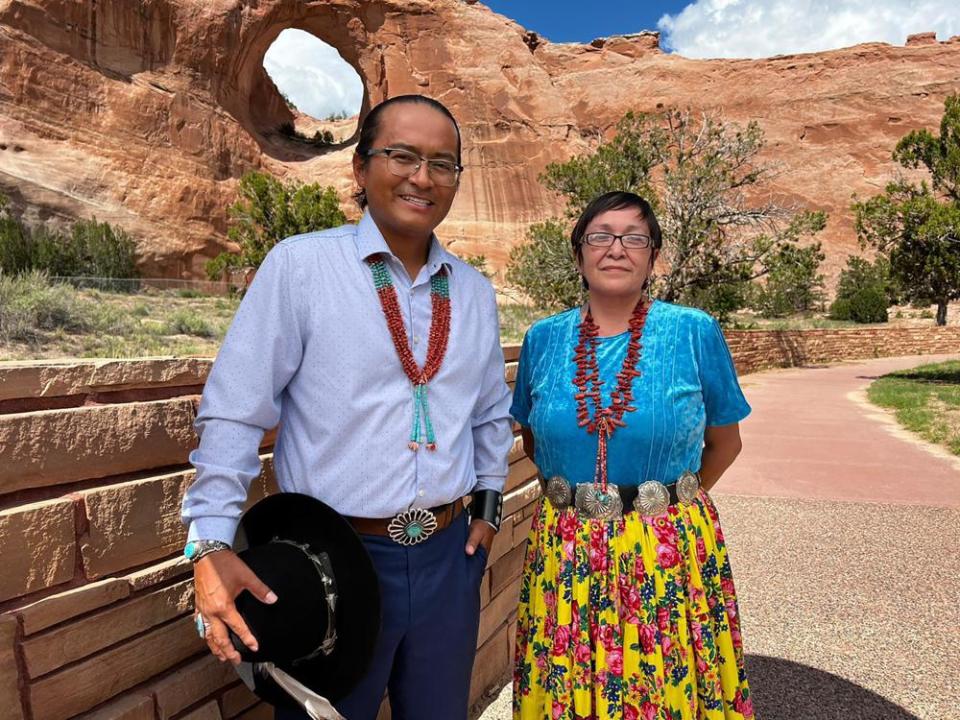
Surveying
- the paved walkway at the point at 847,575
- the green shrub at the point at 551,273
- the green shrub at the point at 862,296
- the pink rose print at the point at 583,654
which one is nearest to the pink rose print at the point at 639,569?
the pink rose print at the point at 583,654

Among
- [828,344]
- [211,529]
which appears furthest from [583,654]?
[828,344]

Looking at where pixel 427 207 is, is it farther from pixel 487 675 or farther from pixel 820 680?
pixel 820 680

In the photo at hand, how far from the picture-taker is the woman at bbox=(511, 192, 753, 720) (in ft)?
5.39

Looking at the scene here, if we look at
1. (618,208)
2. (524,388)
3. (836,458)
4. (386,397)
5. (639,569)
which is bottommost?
(836,458)

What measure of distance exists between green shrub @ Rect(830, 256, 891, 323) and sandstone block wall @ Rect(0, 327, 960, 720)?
3697cm

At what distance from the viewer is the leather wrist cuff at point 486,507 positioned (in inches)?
66.0

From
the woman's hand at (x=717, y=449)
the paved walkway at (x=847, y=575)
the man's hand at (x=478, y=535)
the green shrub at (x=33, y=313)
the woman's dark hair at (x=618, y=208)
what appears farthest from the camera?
the green shrub at (x=33, y=313)

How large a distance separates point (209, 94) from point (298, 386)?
1330 inches

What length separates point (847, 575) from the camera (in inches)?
155

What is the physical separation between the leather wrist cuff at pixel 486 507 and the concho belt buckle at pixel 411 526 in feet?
0.84

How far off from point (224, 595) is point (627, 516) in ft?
3.29

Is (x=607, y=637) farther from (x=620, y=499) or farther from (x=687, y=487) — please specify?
(x=687, y=487)

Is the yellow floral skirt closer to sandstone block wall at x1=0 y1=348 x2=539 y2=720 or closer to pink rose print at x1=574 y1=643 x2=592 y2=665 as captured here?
pink rose print at x1=574 y1=643 x2=592 y2=665

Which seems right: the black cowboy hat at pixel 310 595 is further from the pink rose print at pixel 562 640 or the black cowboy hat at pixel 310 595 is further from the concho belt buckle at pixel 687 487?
the concho belt buckle at pixel 687 487
